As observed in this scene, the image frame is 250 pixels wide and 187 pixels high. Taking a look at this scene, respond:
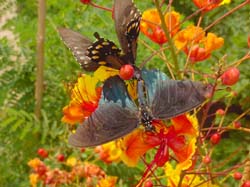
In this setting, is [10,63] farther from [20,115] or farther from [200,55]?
[200,55]

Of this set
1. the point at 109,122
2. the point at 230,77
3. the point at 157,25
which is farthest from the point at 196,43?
the point at 109,122

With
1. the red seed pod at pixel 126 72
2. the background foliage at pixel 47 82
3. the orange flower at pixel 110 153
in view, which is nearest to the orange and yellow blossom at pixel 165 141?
the red seed pod at pixel 126 72

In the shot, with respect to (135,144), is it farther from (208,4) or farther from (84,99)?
(208,4)

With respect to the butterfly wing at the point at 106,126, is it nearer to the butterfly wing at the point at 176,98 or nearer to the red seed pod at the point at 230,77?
the butterfly wing at the point at 176,98

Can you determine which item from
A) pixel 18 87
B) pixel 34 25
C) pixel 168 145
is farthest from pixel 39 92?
pixel 168 145

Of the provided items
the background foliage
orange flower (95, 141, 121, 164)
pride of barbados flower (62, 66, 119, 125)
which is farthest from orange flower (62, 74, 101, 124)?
the background foliage

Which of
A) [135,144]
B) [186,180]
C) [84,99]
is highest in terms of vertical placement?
[84,99]

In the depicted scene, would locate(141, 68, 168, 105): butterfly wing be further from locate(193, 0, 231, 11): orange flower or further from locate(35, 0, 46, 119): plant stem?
locate(35, 0, 46, 119): plant stem
